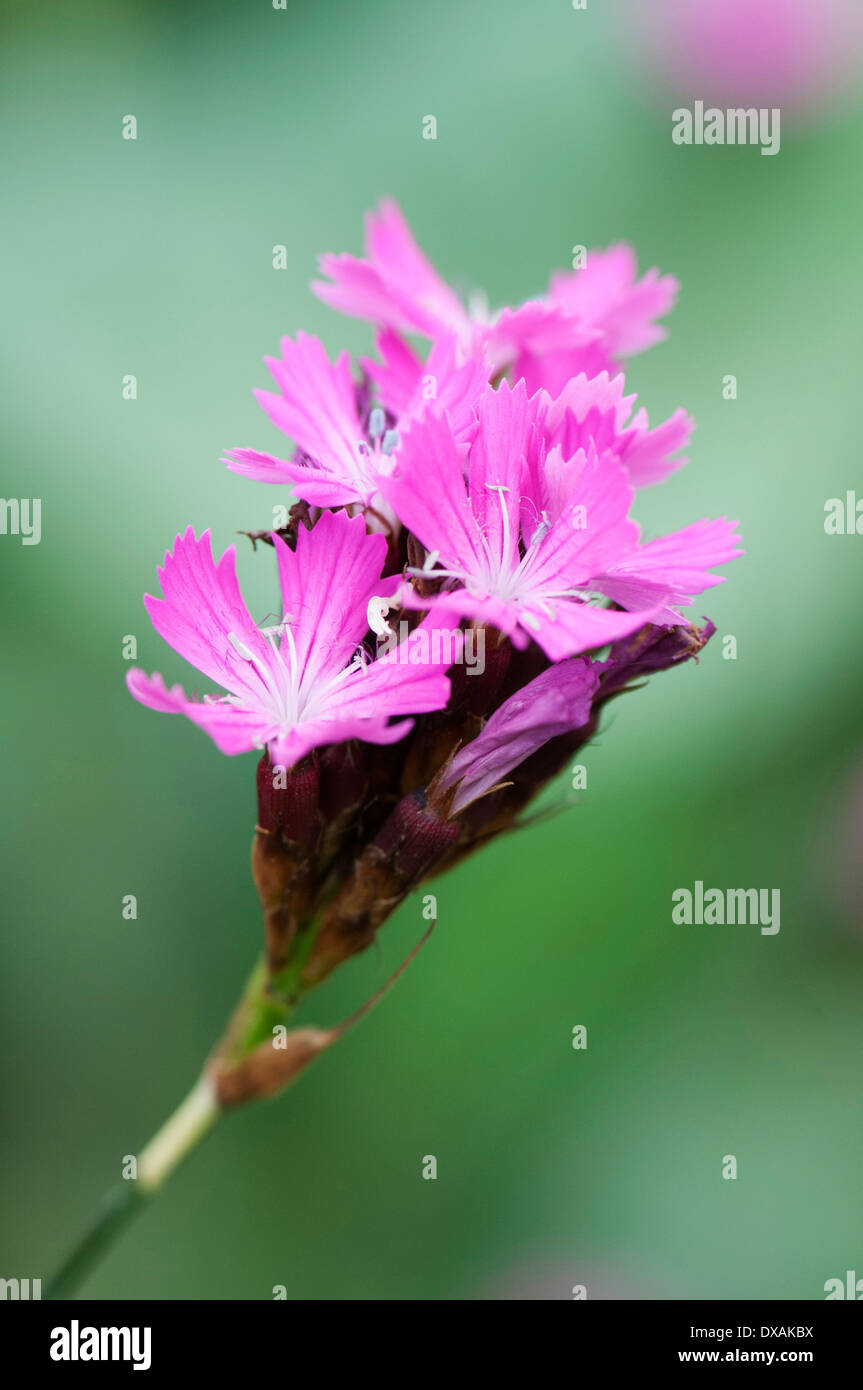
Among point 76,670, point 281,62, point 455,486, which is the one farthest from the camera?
point 281,62

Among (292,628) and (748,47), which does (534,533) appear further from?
(748,47)

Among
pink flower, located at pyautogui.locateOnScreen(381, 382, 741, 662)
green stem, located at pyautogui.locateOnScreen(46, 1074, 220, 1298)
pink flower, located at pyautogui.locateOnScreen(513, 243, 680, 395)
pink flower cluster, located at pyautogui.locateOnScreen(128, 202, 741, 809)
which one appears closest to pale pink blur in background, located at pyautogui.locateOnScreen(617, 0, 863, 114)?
pink flower, located at pyautogui.locateOnScreen(513, 243, 680, 395)

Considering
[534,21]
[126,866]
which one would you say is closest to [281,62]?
[534,21]

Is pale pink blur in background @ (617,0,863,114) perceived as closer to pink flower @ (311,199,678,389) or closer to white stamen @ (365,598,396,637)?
pink flower @ (311,199,678,389)

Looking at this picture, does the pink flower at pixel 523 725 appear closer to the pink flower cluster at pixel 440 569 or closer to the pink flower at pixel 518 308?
the pink flower cluster at pixel 440 569

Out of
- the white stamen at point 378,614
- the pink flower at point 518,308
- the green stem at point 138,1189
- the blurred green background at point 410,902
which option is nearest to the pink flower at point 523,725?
the white stamen at point 378,614

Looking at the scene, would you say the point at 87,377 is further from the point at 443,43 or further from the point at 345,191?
the point at 443,43
